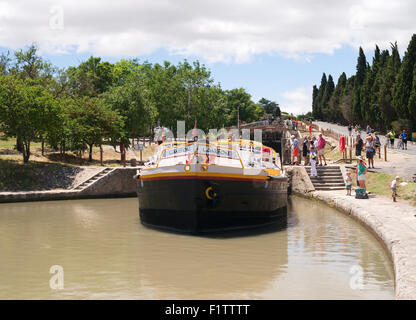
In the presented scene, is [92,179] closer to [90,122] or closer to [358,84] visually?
[90,122]

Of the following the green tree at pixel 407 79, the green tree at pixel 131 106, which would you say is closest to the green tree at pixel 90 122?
the green tree at pixel 131 106

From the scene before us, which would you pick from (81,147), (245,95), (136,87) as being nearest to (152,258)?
(81,147)

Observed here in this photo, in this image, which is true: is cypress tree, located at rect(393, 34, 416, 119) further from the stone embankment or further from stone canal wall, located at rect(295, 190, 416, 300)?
stone canal wall, located at rect(295, 190, 416, 300)

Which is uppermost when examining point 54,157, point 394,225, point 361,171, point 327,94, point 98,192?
point 327,94

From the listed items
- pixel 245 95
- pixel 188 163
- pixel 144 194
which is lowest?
pixel 144 194

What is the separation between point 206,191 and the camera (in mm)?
13648

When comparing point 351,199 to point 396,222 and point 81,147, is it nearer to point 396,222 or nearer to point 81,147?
point 396,222

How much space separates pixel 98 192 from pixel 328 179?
1193 centimetres

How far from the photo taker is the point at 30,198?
2377 centimetres

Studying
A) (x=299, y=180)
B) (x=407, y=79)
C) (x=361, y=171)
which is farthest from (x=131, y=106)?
(x=407, y=79)

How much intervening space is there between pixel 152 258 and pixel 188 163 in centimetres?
328

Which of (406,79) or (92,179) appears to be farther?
(406,79)

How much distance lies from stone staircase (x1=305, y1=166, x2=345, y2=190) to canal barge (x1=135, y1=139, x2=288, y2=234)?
25.8 feet
